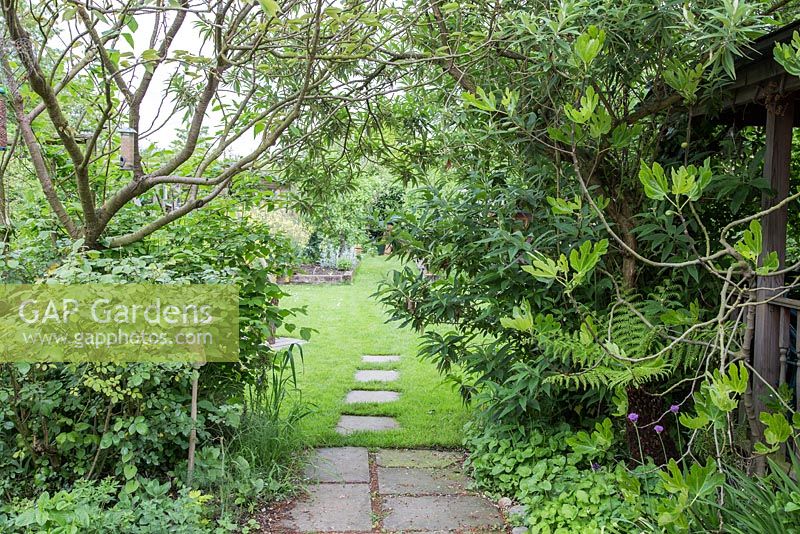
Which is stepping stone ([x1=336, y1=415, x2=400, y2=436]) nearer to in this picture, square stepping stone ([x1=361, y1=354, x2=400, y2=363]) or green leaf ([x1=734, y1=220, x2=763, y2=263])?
square stepping stone ([x1=361, y1=354, x2=400, y2=363])

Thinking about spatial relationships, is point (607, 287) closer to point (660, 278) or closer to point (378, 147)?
point (660, 278)

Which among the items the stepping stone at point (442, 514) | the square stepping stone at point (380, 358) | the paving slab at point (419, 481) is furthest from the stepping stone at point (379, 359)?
the stepping stone at point (442, 514)

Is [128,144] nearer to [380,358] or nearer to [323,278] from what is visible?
[380,358]

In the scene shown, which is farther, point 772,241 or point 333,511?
point 333,511

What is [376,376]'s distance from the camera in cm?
598

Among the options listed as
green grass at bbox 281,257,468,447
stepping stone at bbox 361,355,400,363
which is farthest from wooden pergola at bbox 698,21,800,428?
stepping stone at bbox 361,355,400,363

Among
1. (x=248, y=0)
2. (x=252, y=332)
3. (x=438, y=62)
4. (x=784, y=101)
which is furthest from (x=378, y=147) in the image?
(x=784, y=101)

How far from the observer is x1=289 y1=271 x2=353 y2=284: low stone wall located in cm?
1332

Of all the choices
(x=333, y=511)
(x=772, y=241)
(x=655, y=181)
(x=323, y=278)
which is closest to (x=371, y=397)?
(x=333, y=511)

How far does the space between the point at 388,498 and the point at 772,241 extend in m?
2.20

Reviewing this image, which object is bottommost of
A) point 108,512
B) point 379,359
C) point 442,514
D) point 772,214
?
point 442,514

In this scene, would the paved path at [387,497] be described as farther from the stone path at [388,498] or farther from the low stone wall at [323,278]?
the low stone wall at [323,278]

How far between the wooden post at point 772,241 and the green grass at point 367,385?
200 cm

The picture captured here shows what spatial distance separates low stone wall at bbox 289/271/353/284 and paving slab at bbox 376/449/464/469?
9485 millimetres
